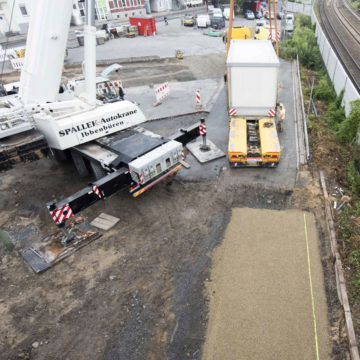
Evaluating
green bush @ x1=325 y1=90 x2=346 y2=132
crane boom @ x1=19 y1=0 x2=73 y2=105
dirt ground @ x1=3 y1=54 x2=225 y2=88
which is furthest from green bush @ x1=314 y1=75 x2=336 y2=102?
crane boom @ x1=19 y1=0 x2=73 y2=105

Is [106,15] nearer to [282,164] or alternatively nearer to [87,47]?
[87,47]

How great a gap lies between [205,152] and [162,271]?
6443 millimetres

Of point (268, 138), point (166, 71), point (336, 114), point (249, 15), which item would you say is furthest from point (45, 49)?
point (249, 15)

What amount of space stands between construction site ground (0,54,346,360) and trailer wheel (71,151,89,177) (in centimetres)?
33

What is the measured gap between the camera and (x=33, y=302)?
23.6 feet

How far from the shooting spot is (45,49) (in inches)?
365

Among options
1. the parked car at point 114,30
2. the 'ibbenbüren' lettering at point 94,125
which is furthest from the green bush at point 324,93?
the parked car at point 114,30

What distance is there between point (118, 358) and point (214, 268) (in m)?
3.17

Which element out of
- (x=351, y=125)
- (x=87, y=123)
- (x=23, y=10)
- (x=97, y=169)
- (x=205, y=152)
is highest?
(x=23, y=10)

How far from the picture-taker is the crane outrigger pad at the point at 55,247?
8.24 meters

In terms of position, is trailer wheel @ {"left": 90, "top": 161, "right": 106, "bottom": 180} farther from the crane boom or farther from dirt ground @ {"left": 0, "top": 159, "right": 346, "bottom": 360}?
the crane boom

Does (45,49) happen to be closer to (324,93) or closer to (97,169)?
(97,169)

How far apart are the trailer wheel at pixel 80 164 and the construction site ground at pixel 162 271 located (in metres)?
0.33

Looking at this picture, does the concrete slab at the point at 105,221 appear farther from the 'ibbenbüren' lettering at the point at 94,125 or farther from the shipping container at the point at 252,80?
the shipping container at the point at 252,80
